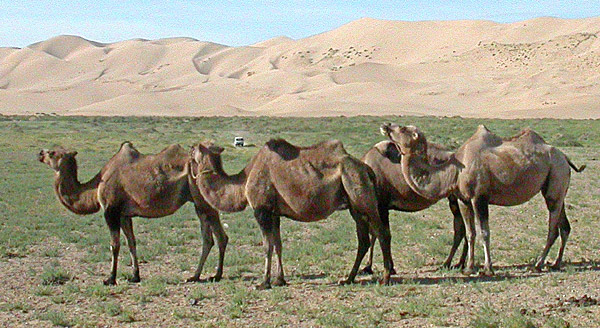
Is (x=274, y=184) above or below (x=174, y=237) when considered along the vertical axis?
above

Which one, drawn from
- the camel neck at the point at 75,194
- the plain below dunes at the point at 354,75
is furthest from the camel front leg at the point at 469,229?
the plain below dunes at the point at 354,75

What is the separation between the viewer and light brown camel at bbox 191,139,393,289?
30.8 feet

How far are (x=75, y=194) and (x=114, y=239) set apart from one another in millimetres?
905

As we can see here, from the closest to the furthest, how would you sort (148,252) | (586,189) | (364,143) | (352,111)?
1. (148,252)
2. (586,189)
3. (364,143)
4. (352,111)

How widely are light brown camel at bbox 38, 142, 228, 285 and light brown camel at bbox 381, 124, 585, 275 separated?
272cm

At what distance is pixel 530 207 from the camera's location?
56.4ft

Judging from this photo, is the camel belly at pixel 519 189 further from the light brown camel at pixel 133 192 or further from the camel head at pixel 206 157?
the light brown camel at pixel 133 192

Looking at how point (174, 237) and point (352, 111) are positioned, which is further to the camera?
point (352, 111)

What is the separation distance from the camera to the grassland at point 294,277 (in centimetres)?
801

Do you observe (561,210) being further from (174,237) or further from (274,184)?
(174,237)

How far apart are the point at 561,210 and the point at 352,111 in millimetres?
74341

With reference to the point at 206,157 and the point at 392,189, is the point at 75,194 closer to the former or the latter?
the point at 206,157

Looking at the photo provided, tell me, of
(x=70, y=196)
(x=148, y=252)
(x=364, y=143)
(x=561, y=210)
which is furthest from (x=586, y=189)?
(x=364, y=143)

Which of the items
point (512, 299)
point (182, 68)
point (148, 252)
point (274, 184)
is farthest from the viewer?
point (182, 68)
